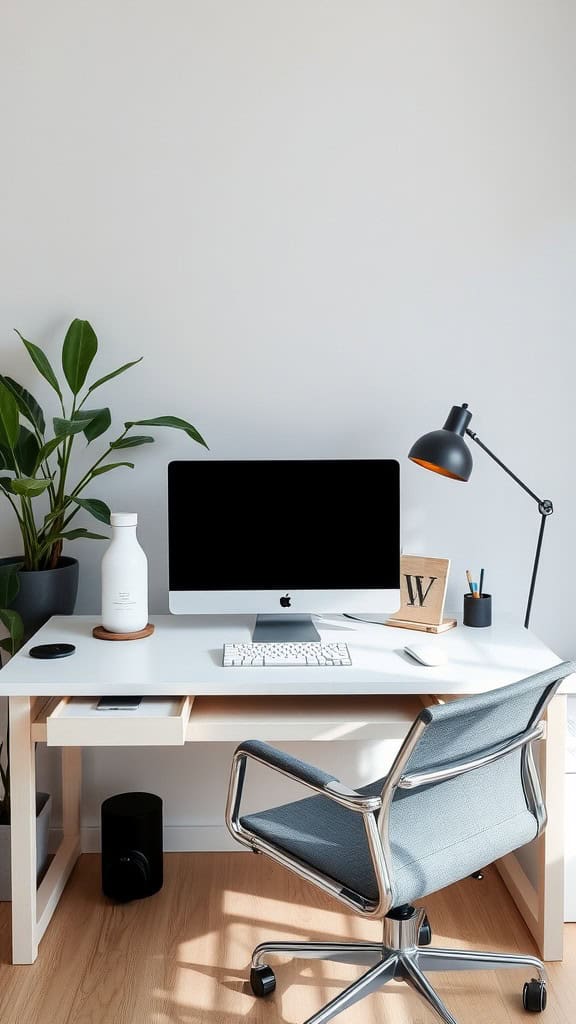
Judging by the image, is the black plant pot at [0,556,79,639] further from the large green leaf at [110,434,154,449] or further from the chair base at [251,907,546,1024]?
the chair base at [251,907,546,1024]

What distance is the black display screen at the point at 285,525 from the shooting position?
2344 mm

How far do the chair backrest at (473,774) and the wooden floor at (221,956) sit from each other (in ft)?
1.57

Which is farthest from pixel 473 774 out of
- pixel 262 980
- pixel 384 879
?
pixel 262 980

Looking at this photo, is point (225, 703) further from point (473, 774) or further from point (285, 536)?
point (473, 774)

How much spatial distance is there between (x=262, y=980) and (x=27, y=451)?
4.55 ft

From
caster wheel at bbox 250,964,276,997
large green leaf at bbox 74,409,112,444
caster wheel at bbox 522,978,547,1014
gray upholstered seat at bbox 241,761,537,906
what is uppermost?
large green leaf at bbox 74,409,112,444

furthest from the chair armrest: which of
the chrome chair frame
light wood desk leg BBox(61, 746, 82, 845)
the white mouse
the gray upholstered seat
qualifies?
light wood desk leg BBox(61, 746, 82, 845)

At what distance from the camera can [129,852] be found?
240 cm

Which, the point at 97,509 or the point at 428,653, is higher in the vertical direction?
the point at 97,509

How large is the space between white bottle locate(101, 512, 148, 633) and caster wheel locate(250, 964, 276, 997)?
831mm

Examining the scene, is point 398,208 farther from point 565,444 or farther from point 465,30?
point 565,444

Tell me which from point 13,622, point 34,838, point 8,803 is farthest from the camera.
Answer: point 8,803

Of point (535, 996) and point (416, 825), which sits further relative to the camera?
point (535, 996)

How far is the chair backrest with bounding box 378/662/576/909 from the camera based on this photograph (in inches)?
61.3
